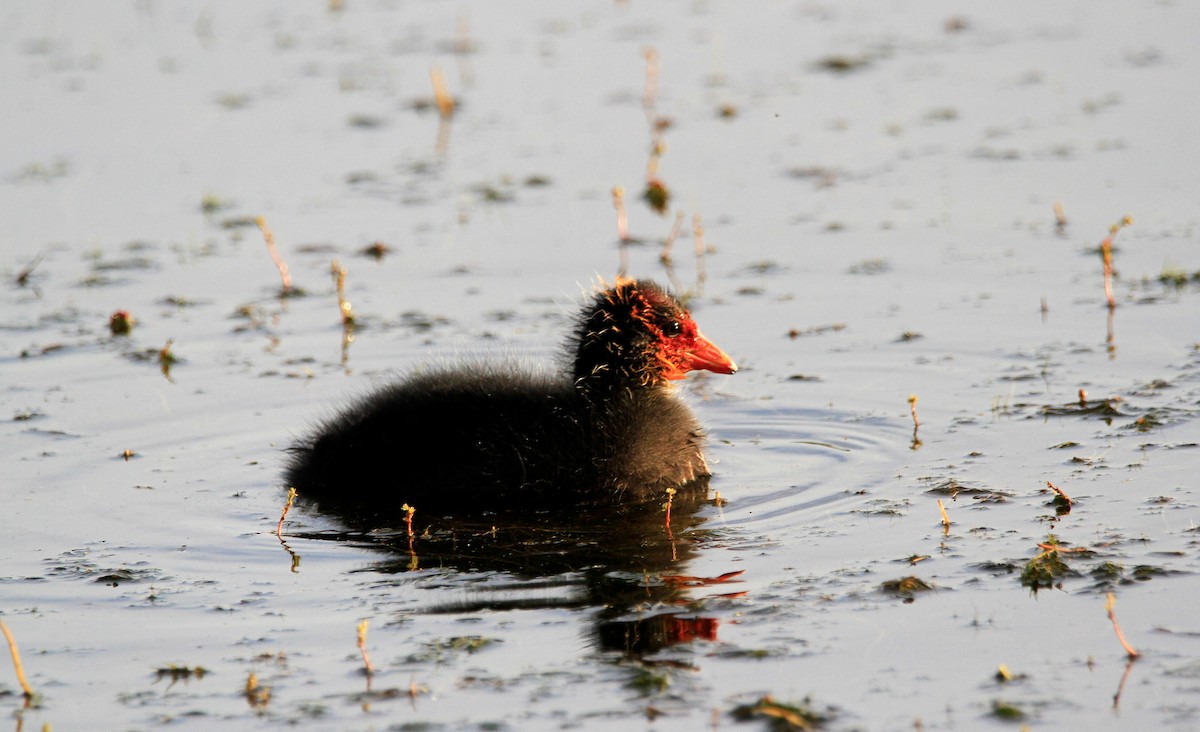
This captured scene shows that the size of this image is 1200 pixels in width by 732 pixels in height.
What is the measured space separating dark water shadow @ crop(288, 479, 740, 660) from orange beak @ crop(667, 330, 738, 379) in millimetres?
627

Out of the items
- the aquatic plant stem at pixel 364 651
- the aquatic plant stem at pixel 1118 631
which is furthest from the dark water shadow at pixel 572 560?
the aquatic plant stem at pixel 1118 631

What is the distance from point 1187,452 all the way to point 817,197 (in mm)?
5229

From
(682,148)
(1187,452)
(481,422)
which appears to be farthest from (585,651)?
(682,148)

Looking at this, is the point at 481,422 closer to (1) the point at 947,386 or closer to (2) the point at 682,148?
(1) the point at 947,386

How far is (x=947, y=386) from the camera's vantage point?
853 cm

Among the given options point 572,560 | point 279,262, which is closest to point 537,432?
point 572,560

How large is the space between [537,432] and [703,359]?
1012 millimetres

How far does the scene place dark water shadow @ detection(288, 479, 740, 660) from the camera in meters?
5.62

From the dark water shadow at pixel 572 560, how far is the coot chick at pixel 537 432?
108 millimetres

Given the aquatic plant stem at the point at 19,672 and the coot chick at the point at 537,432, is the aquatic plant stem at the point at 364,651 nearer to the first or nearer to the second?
A: the aquatic plant stem at the point at 19,672

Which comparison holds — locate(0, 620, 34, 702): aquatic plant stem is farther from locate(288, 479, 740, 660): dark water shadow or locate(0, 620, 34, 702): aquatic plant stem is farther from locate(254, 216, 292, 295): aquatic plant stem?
locate(254, 216, 292, 295): aquatic plant stem

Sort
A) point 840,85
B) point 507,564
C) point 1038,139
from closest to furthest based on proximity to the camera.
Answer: point 507,564 → point 1038,139 → point 840,85

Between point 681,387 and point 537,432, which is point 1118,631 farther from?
point 681,387

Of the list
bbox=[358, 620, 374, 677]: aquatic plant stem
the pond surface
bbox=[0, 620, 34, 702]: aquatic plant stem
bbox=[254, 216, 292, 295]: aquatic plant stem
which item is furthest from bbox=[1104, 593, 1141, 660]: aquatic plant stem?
bbox=[254, 216, 292, 295]: aquatic plant stem
